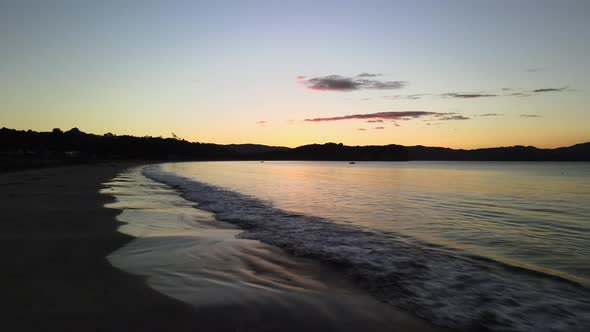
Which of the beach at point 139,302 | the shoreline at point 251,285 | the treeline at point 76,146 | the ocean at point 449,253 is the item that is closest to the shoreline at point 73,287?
the beach at point 139,302

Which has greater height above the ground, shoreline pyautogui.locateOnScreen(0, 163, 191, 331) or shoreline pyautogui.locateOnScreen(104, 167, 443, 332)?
shoreline pyautogui.locateOnScreen(0, 163, 191, 331)

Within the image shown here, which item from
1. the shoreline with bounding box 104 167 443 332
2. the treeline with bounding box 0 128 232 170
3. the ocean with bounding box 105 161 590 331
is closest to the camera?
the shoreline with bounding box 104 167 443 332

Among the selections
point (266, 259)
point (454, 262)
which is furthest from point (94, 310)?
point (454, 262)

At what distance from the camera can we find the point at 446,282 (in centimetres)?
596

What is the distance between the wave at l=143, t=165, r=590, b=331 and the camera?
15.1 feet

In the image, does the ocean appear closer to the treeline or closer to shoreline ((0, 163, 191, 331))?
shoreline ((0, 163, 191, 331))

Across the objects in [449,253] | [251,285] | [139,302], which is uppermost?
[139,302]

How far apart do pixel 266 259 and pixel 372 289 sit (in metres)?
2.43

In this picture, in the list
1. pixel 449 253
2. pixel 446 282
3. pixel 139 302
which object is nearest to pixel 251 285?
pixel 139 302

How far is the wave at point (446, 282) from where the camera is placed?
15.1ft

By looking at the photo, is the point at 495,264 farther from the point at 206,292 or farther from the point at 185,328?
the point at 185,328

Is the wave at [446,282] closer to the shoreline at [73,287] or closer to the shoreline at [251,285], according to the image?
the shoreline at [251,285]

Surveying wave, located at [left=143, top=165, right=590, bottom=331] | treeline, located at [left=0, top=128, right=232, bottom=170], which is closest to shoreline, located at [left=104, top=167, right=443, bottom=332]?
wave, located at [left=143, top=165, right=590, bottom=331]

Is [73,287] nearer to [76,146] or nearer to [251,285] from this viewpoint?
[251,285]
